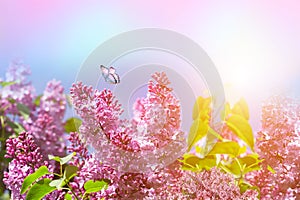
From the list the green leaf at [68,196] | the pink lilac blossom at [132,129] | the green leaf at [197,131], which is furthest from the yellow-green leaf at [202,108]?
the green leaf at [68,196]

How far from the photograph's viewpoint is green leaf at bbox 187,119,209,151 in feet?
4.41

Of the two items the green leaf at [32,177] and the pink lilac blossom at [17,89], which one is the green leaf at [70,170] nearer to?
the green leaf at [32,177]

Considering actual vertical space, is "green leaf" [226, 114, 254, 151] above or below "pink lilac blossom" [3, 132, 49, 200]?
above

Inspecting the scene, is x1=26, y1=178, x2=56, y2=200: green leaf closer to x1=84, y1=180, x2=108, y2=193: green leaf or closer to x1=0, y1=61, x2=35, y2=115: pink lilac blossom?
x1=84, y1=180, x2=108, y2=193: green leaf

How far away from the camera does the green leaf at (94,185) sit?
1.12 meters

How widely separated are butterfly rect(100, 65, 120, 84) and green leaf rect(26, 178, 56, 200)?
25cm

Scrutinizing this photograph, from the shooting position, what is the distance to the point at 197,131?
Result: 1.41m

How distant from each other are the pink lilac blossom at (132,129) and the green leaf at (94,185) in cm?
4

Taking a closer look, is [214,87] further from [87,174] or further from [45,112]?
[45,112]

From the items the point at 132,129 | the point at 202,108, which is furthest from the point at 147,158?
the point at 202,108

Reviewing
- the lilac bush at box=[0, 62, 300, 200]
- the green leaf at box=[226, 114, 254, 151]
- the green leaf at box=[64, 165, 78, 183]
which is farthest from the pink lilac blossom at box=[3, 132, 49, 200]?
the green leaf at box=[226, 114, 254, 151]

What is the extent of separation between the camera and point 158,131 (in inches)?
45.2

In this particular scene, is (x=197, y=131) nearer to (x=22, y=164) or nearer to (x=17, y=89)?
(x=22, y=164)

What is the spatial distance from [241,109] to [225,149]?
349 millimetres
